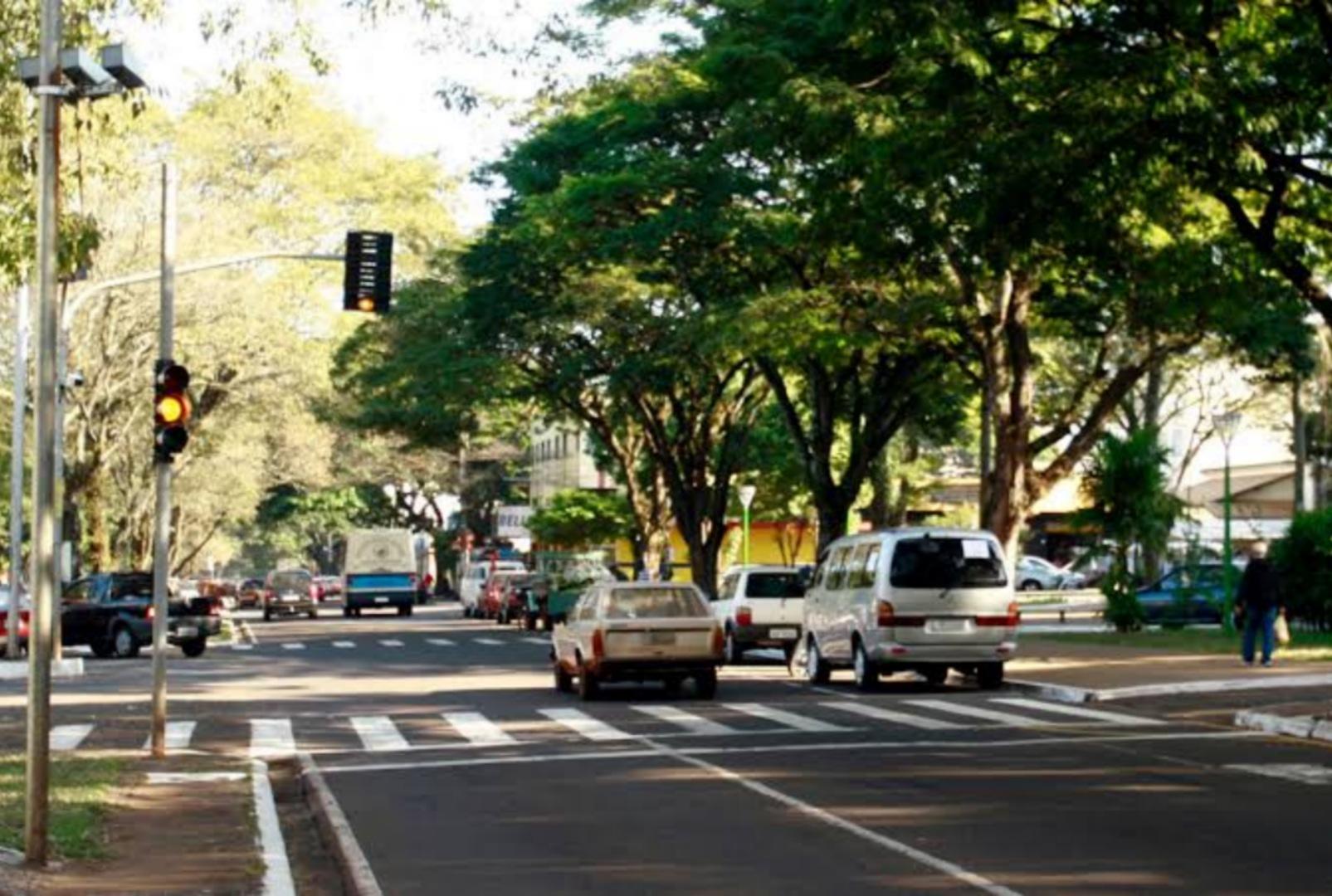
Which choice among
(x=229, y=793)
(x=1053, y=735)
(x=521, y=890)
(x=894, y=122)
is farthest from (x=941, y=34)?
(x=521, y=890)

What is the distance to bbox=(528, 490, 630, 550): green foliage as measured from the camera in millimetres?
72875

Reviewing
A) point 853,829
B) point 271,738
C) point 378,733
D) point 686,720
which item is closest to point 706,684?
point 686,720

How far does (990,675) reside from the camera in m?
27.6

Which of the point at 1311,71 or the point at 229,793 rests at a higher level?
the point at 1311,71

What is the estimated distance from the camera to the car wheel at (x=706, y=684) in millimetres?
26406

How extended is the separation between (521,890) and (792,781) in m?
5.44

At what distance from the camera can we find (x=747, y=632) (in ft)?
115

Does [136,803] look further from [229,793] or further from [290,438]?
[290,438]

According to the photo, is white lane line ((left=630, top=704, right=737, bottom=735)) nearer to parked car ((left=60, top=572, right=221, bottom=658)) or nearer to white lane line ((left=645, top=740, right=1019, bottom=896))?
white lane line ((left=645, top=740, right=1019, bottom=896))

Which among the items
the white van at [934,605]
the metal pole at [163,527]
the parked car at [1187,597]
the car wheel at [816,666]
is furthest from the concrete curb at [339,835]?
the parked car at [1187,597]

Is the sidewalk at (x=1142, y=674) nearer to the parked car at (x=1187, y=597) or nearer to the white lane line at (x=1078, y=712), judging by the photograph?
the white lane line at (x=1078, y=712)

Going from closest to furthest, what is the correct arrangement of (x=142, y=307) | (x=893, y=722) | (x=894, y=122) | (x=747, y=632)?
1. (x=893, y=722)
2. (x=894, y=122)
3. (x=747, y=632)
4. (x=142, y=307)

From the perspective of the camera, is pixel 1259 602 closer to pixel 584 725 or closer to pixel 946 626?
pixel 946 626

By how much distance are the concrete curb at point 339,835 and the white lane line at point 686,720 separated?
14.4 ft
